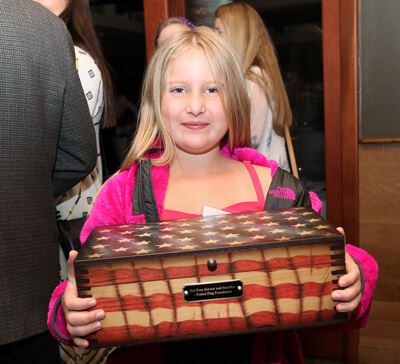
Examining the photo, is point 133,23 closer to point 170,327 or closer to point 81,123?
point 81,123

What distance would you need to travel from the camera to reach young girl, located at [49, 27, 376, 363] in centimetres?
102

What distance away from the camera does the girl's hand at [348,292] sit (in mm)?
820

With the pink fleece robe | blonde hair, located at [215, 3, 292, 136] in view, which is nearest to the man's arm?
the pink fleece robe

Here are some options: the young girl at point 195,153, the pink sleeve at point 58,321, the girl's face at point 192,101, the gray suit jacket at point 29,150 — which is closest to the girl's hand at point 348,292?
the young girl at point 195,153

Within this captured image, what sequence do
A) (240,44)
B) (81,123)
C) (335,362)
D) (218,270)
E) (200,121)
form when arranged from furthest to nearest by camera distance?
(335,362)
(240,44)
(81,123)
(200,121)
(218,270)

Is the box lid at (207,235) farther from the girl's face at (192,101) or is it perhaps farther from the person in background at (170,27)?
the person in background at (170,27)

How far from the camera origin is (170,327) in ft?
2.63

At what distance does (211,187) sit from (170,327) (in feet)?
1.20

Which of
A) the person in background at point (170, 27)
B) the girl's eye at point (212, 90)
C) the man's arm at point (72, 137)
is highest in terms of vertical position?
the person in background at point (170, 27)

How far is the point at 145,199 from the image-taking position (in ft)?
3.45

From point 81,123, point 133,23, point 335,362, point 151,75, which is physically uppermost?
point 133,23

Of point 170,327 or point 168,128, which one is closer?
point 170,327

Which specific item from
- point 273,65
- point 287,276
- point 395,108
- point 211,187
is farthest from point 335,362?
point 287,276

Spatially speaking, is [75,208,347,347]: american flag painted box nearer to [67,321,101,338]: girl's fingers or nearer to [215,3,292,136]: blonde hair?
[67,321,101,338]: girl's fingers
